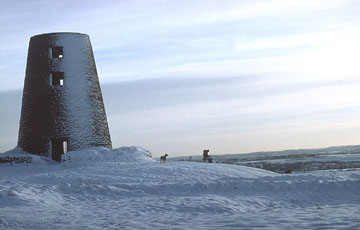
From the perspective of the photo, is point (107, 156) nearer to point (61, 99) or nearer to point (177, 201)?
point (61, 99)

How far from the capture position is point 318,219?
888 centimetres

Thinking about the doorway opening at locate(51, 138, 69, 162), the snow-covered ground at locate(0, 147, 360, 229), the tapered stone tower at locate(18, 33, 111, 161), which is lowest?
the snow-covered ground at locate(0, 147, 360, 229)

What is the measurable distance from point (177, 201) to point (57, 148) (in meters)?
15.0

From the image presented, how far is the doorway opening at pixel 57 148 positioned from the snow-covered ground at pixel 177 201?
6.59m

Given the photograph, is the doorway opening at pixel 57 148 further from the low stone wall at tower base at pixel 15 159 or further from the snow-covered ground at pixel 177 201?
the snow-covered ground at pixel 177 201

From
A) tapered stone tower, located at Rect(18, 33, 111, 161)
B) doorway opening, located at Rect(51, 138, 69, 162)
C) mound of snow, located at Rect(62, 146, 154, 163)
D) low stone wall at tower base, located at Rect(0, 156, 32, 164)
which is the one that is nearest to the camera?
mound of snow, located at Rect(62, 146, 154, 163)

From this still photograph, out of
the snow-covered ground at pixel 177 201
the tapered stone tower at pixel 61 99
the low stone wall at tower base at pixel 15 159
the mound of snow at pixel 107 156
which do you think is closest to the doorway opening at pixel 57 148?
the tapered stone tower at pixel 61 99

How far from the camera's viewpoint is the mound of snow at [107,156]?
73.7ft

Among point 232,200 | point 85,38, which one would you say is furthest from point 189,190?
point 85,38

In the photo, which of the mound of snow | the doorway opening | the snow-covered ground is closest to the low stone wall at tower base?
the doorway opening

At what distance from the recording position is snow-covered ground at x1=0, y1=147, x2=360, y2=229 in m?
8.84

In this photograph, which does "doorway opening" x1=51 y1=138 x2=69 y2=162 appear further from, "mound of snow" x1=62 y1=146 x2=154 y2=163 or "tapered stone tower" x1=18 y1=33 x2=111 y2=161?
"mound of snow" x1=62 y1=146 x2=154 y2=163

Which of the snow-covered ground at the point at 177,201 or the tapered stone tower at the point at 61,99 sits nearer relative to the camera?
the snow-covered ground at the point at 177,201

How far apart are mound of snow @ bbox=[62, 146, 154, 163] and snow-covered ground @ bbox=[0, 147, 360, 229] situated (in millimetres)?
3487
